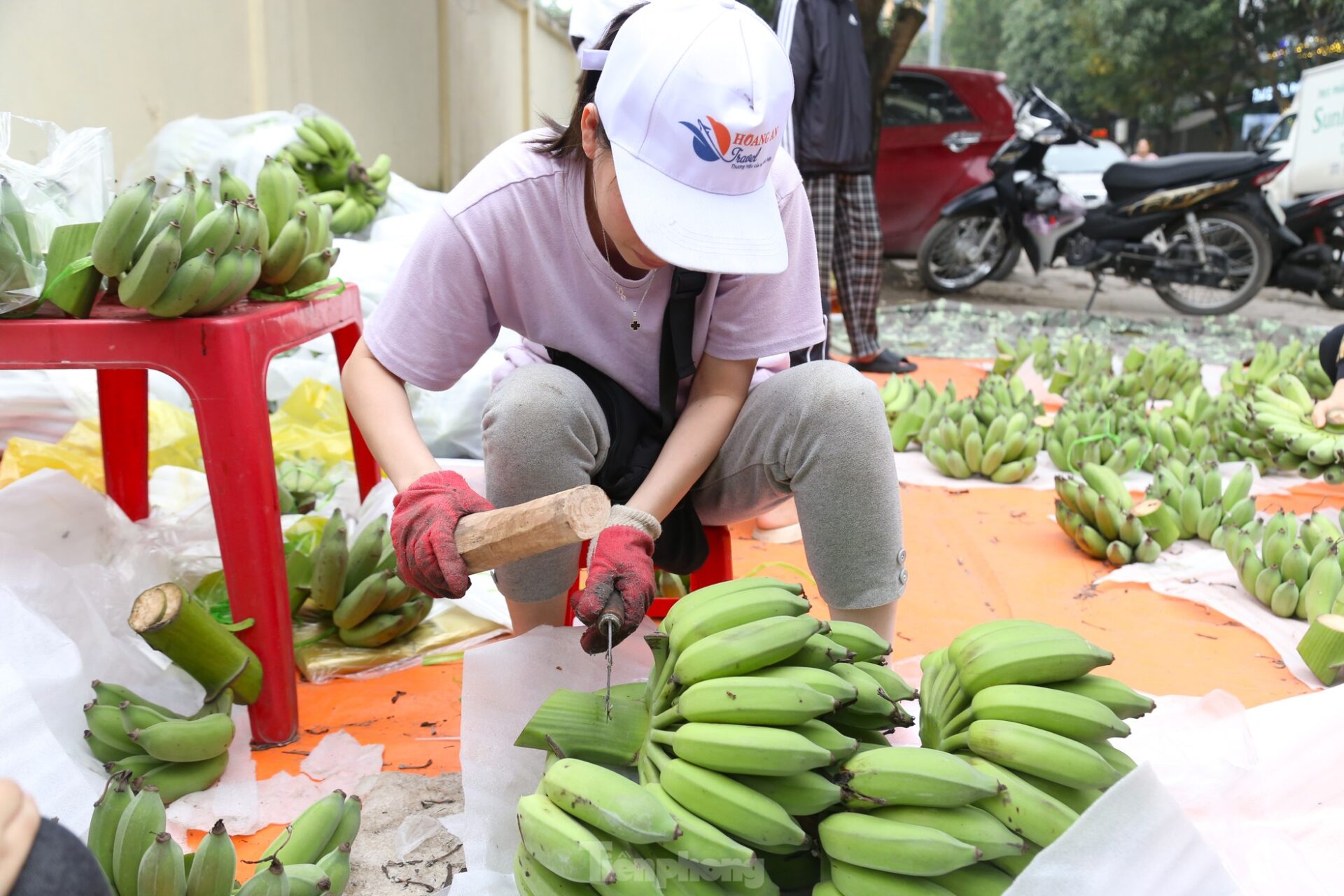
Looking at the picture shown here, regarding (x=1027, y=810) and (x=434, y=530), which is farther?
(x=434, y=530)

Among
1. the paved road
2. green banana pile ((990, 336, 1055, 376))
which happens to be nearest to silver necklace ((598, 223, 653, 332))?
green banana pile ((990, 336, 1055, 376))

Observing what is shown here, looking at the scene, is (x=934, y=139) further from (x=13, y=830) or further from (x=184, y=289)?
(x=13, y=830)

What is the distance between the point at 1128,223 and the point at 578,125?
6789mm

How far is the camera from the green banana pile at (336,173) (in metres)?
3.95

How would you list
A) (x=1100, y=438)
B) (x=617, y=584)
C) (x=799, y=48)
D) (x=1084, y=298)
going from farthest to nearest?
1. (x=1084, y=298)
2. (x=799, y=48)
3. (x=1100, y=438)
4. (x=617, y=584)

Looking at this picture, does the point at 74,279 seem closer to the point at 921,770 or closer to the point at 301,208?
the point at 301,208

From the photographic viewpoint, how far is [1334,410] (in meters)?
2.60

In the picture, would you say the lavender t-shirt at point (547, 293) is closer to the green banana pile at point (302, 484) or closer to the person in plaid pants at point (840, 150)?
the green banana pile at point (302, 484)

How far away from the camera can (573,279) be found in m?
1.60

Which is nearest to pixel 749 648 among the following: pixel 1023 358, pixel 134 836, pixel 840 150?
pixel 134 836

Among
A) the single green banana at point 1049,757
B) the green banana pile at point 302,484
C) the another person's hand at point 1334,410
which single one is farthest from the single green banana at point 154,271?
the another person's hand at point 1334,410

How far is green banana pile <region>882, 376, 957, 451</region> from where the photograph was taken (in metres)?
3.67

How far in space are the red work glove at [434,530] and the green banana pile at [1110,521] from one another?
1.92 m

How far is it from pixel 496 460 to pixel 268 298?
739 millimetres
